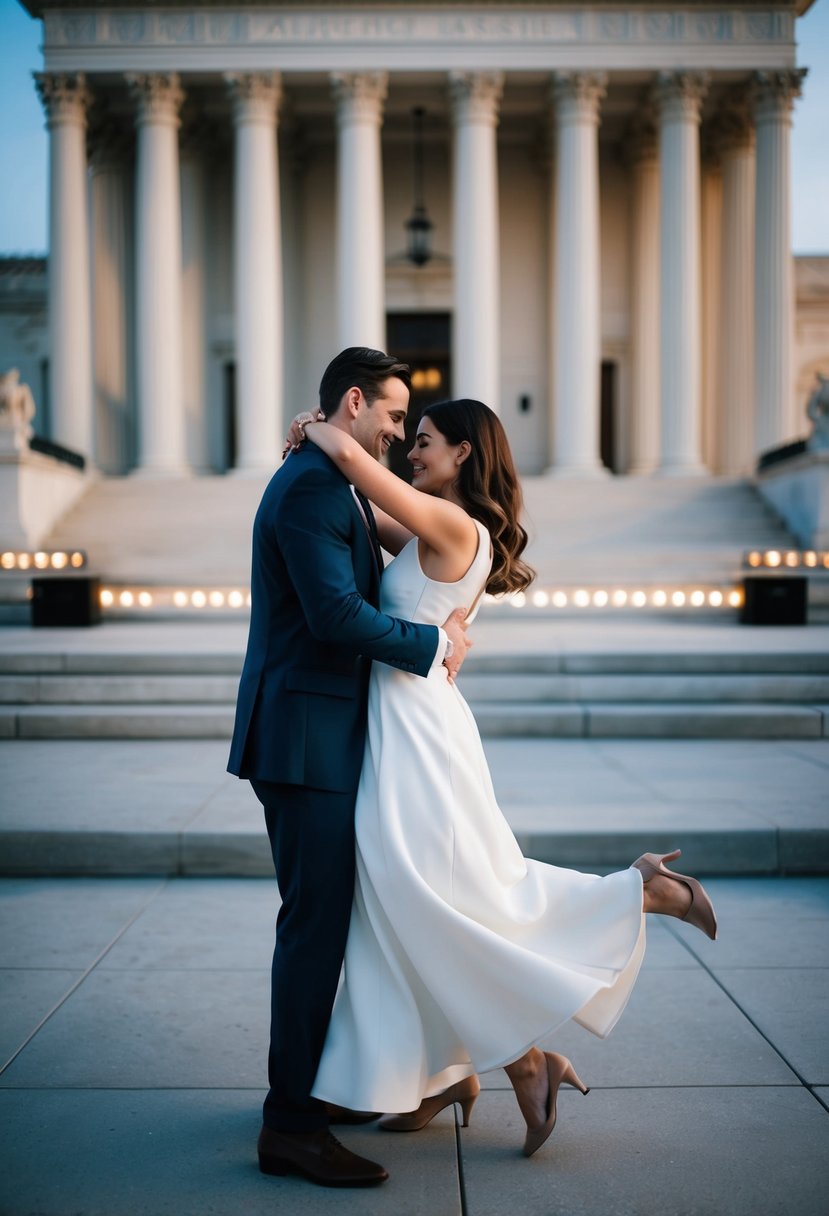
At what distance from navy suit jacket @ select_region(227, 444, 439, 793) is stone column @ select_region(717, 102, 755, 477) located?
2646cm

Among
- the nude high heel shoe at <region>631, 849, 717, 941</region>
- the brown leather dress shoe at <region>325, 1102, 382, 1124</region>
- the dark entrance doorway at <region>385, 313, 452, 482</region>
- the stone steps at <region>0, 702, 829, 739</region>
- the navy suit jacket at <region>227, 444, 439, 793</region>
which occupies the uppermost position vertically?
the dark entrance doorway at <region>385, 313, 452, 482</region>

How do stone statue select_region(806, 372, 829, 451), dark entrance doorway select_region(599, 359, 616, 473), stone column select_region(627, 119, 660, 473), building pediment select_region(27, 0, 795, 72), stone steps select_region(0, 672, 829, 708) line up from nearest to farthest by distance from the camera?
stone steps select_region(0, 672, 829, 708)
stone statue select_region(806, 372, 829, 451)
building pediment select_region(27, 0, 795, 72)
stone column select_region(627, 119, 660, 473)
dark entrance doorway select_region(599, 359, 616, 473)

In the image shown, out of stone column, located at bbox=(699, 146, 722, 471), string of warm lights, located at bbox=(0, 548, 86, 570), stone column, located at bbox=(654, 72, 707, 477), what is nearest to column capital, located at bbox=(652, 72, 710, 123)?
stone column, located at bbox=(654, 72, 707, 477)

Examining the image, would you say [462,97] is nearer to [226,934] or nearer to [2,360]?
[2,360]

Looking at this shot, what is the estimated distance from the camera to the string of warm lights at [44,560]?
1670cm

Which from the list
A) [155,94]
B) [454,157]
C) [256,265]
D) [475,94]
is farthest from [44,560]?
[475,94]

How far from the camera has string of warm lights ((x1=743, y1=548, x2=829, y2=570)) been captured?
1639 centimetres

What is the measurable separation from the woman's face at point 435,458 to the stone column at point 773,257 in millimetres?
24159

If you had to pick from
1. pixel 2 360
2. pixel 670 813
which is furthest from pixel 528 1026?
pixel 2 360

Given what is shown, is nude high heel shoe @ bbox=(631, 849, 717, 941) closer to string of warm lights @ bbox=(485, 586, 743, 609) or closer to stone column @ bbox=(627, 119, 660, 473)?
string of warm lights @ bbox=(485, 586, 743, 609)

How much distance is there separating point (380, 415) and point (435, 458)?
27cm

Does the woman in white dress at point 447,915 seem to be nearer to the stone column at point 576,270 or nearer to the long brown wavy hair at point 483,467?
the long brown wavy hair at point 483,467

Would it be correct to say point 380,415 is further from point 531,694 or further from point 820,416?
point 820,416

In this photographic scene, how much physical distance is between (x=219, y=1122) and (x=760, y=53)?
92.0 ft
